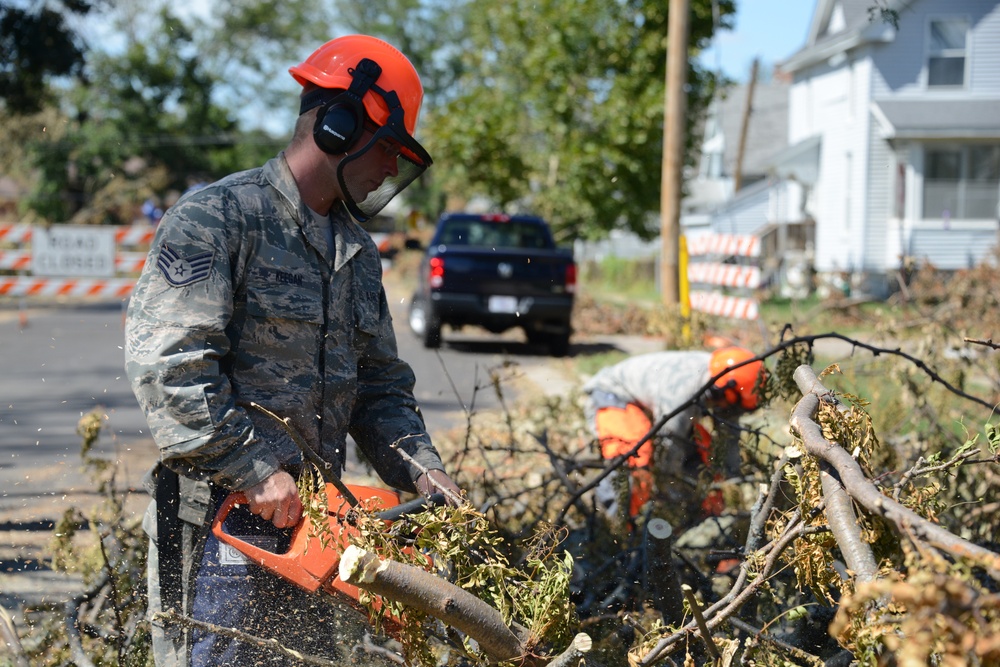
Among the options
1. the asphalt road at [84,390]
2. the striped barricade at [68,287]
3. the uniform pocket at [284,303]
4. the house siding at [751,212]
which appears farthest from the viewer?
the house siding at [751,212]

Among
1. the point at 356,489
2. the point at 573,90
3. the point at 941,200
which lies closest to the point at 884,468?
the point at 356,489

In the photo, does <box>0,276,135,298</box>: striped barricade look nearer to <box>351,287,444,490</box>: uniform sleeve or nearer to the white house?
<box>351,287,444,490</box>: uniform sleeve

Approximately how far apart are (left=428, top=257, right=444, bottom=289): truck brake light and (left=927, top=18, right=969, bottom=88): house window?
620 inches

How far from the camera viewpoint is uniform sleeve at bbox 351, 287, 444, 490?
9.49ft

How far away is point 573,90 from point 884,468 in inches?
643

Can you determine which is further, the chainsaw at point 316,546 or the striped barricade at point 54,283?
the striped barricade at point 54,283

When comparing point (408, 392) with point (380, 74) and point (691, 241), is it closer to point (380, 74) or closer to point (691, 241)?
point (380, 74)

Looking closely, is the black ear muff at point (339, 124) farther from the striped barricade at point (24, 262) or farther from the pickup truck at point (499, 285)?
the striped barricade at point (24, 262)

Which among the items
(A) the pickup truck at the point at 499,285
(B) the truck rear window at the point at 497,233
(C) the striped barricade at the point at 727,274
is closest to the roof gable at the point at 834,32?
(C) the striped barricade at the point at 727,274

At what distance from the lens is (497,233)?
48.7 feet

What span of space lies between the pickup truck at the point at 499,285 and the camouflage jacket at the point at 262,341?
9.15 m

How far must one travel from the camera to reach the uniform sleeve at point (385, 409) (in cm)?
289

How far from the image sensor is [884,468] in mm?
4684

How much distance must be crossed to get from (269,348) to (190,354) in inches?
12.2
